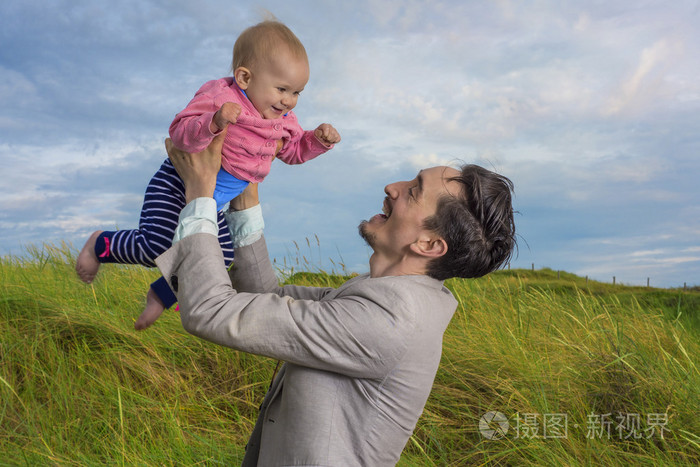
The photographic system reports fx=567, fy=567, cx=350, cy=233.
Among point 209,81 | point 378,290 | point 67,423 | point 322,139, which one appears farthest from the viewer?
point 67,423

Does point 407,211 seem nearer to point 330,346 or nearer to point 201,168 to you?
point 330,346

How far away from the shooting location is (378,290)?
185 centimetres

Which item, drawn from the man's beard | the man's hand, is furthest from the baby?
the man's beard

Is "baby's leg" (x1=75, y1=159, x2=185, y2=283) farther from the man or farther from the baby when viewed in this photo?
the man

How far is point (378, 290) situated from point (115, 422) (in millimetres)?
2445

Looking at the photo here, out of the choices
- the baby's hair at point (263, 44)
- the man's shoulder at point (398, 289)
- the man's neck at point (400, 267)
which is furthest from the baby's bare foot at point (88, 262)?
the man's neck at point (400, 267)

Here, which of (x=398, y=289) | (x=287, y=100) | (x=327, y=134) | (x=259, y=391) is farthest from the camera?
(x=259, y=391)

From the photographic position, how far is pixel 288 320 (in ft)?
5.72

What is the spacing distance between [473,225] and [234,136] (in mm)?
945

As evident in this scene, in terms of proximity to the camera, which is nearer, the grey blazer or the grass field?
the grey blazer

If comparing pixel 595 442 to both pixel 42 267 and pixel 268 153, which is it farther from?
pixel 42 267

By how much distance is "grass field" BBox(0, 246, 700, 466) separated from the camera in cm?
316

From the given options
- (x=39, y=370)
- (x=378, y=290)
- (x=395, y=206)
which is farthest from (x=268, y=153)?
(x=39, y=370)

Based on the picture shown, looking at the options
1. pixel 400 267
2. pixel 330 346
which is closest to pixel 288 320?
pixel 330 346
